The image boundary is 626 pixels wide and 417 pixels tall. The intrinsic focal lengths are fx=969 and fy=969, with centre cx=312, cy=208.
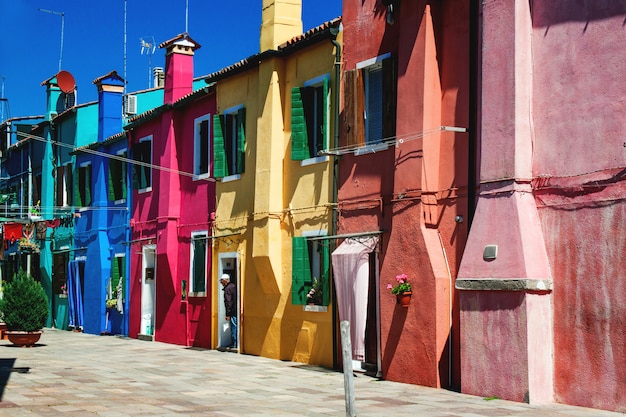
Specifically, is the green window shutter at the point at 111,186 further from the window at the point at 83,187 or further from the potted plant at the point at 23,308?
the potted plant at the point at 23,308

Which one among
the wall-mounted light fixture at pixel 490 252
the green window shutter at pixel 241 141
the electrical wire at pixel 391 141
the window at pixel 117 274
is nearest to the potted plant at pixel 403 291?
the wall-mounted light fixture at pixel 490 252

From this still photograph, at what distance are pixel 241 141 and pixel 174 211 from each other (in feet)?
14.1

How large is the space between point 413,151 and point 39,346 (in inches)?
497

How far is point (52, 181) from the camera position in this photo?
3400cm

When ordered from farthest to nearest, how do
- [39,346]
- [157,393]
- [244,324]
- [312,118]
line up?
1. [39,346]
2. [244,324]
3. [312,118]
4. [157,393]

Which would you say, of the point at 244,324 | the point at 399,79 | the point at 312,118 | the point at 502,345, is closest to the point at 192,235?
the point at 244,324

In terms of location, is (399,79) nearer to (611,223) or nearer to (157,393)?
(611,223)

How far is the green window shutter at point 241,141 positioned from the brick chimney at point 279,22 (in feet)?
5.14

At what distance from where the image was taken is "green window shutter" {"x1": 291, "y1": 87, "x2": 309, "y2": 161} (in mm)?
18938

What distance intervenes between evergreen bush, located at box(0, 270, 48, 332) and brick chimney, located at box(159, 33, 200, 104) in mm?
6133

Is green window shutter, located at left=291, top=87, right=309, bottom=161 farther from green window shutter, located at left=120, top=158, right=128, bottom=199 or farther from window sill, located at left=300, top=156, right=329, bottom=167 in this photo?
green window shutter, located at left=120, top=158, right=128, bottom=199

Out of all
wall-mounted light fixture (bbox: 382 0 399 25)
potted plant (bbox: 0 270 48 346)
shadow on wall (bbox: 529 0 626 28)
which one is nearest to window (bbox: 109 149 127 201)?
potted plant (bbox: 0 270 48 346)

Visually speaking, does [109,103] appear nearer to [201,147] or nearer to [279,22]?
[201,147]

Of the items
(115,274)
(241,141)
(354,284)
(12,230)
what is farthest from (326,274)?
(12,230)
